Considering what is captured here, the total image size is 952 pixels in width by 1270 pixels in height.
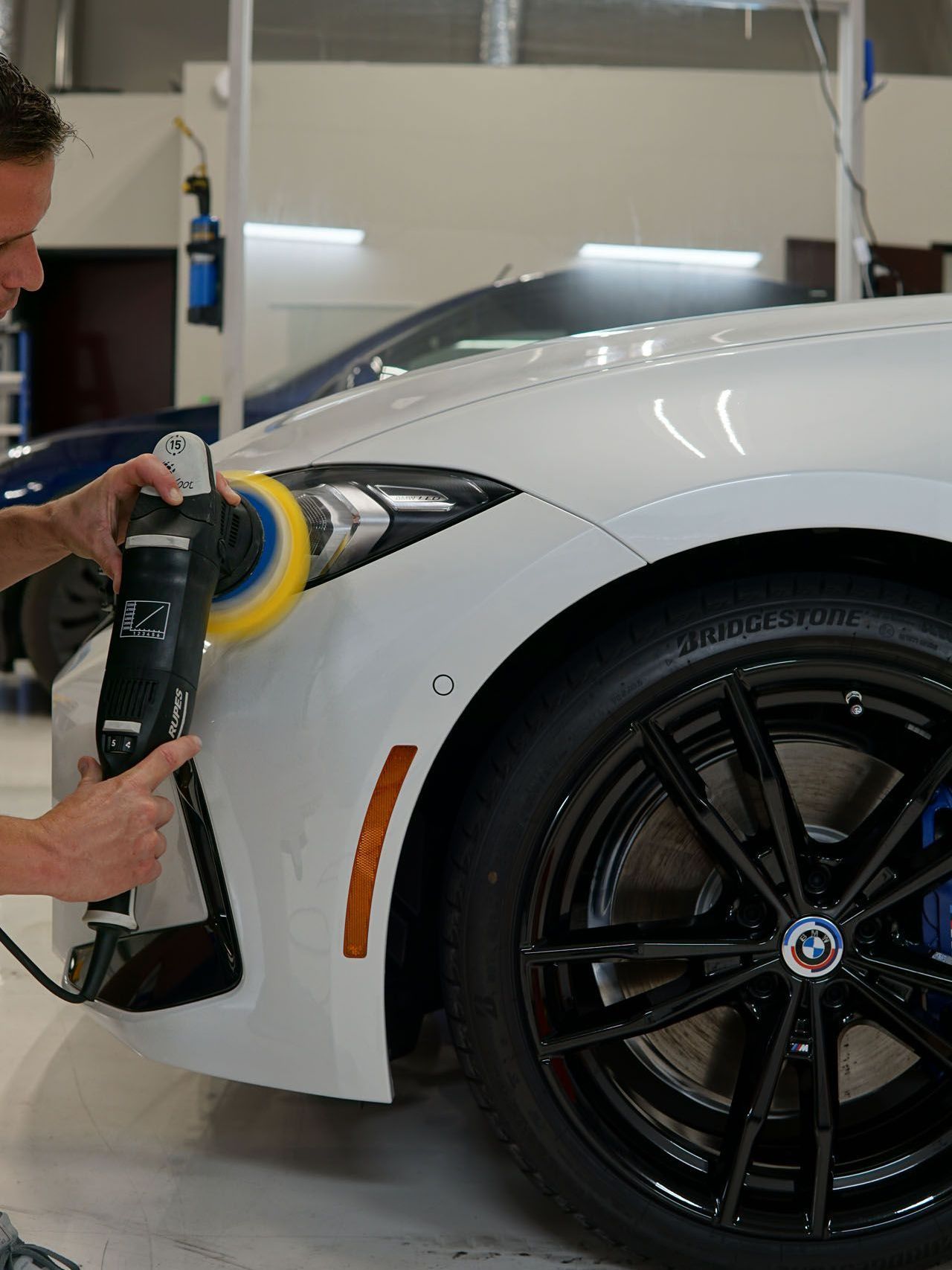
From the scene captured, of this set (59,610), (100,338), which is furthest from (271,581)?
(100,338)

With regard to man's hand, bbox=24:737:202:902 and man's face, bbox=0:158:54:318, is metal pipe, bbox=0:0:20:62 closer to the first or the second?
man's face, bbox=0:158:54:318

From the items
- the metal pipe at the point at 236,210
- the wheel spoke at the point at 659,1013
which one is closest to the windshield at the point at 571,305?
the metal pipe at the point at 236,210

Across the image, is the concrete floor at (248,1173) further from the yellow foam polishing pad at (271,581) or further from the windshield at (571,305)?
the windshield at (571,305)

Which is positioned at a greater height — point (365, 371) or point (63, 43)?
point (63, 43)

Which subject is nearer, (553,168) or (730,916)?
(730,916)

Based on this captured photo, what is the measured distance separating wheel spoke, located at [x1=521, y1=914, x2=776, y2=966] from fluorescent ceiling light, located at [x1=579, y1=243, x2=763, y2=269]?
340 centimetres

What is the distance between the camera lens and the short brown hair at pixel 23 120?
1.07m

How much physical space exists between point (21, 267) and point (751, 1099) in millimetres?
1076

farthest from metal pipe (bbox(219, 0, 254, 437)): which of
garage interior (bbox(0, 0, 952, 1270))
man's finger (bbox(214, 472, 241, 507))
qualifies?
man's finger (bbox(214, 472, 241, 507))

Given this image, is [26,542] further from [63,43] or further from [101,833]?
[63,43]

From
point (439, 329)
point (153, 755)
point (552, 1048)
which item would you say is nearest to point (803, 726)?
point (552, 1048)

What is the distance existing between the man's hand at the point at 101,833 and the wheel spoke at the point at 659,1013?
1.40ft

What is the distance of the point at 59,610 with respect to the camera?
12.1 feet

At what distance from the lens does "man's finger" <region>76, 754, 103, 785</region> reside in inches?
42.3
